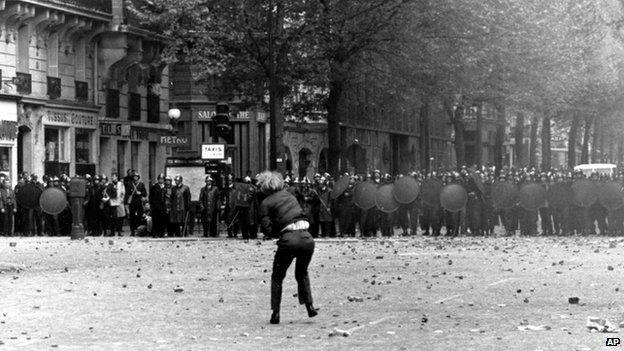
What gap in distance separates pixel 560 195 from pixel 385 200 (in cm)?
489

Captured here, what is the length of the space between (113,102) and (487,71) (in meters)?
13.7

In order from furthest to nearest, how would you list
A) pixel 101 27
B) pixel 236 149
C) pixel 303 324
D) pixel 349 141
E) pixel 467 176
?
pixel 349 141, pixel 236 149, pixel 101 27, pixel 467 176, pixel 303 324

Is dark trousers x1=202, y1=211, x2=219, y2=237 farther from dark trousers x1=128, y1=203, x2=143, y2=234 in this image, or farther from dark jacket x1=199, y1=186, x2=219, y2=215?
dark trousers x1=128, y1=203, x2=143, y2=234

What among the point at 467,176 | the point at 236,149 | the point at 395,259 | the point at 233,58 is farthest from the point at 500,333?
the point at 236,149

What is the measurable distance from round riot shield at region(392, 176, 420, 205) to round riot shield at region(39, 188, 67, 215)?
29.3ft

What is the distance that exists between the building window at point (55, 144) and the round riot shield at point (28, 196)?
8277mm

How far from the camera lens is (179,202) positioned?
144 ft

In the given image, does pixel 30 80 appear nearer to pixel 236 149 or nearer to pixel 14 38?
pixel 14 38

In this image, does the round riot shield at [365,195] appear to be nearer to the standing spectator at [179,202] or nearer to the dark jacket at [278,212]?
the standing spectator at [179,202]

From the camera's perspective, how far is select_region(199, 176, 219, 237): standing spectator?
4319cm

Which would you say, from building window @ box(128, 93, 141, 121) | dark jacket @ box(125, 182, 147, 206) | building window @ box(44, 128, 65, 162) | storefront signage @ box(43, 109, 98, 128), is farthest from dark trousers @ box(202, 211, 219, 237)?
building window @ box(128, 93, 141, 121)

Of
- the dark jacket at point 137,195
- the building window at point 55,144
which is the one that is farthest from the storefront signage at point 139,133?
the dark jacket at point 137,195

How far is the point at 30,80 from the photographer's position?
168 ft

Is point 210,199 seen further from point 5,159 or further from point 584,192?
point 584,192
